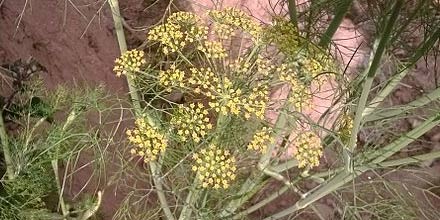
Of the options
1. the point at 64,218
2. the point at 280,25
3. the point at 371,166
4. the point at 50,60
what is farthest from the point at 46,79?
the point at 371,166

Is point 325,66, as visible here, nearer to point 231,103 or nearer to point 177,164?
point 231,103

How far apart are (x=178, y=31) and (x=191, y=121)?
0.20m

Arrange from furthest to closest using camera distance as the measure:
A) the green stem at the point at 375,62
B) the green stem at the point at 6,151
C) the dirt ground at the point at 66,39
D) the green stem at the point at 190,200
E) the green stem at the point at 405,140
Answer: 1. the dirt ground at the point at 66,39
2. the green stem at the point at 6,151
3. the green stem at the point at 190,200
4. the green stem at the point at 405,140
5. the green stem at the point at 375,62

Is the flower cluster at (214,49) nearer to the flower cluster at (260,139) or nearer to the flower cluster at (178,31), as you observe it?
the flower cluster at (178,31)

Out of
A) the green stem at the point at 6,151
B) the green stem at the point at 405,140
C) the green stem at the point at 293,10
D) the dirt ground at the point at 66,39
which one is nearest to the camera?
the green stem at the point at 405,140

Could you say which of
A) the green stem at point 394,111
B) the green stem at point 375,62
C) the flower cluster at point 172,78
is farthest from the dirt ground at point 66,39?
the green stem at point 375,62

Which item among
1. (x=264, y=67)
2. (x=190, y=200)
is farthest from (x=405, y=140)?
(x=190, y=200)

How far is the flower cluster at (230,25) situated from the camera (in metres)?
1.48

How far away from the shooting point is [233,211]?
1.72 metres

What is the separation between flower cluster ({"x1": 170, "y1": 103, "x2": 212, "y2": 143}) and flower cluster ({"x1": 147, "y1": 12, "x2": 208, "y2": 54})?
0.43ft

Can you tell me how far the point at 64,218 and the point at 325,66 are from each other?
76 cm

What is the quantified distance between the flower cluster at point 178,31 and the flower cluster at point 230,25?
4 cm

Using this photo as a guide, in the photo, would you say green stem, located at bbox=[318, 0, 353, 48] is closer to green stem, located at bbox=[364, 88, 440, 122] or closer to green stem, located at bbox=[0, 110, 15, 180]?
green stem, located at bbox=[364, 88, 440, 122]

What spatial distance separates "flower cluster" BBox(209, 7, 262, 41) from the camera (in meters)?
1.48
